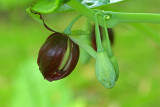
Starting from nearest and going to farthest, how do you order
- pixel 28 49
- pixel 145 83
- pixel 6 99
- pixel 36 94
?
pixel 36 94
pixel 6 99
pixel 145 83
pixel 28 49

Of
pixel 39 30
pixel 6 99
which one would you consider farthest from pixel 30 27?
pixel 6 99

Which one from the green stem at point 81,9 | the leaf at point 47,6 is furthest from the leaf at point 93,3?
the leaf at point 47,6

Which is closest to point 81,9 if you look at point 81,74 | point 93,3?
point 93,3

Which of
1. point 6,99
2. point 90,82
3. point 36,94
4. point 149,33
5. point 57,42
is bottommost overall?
point 90,82

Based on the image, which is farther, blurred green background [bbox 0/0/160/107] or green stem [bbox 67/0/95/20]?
blurred green background [bbox 0/0/160/107]

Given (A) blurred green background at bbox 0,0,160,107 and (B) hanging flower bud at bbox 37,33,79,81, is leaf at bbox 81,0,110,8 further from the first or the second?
(A) blurred green background at bbox 0,0,160,107

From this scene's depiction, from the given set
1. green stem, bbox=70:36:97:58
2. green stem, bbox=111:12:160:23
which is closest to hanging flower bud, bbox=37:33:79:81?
green stem, bbox=70:36:97:58

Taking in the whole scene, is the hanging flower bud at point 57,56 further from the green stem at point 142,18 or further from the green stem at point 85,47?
the green stem at point 142,18

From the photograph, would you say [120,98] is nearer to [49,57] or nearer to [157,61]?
[157,61]
